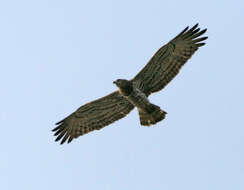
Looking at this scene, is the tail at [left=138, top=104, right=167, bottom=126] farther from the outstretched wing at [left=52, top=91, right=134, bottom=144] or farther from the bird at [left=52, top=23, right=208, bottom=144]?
the outstretched wing at [left=52, top=91, right=134, bottom=144]

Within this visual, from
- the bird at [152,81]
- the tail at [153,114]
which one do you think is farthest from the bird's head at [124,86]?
the tail at [153,114]

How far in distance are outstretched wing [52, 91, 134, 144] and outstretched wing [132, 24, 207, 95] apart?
1.04m

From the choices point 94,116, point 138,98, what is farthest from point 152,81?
point 94,116

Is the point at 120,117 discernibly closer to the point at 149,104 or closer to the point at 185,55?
the point at 149,104

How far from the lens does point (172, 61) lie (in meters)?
23.0

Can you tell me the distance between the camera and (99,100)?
76.3ft

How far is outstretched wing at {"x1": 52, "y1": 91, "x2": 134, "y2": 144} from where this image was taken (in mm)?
23406

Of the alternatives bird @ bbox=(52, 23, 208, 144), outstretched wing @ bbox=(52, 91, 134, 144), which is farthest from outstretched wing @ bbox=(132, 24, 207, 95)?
outstretched wing @ bbox=(52, 91, 134, 144)

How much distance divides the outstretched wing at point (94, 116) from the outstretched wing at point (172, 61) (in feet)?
3.43

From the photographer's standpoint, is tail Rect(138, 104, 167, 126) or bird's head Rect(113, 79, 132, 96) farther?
tail Rect(138, 104, 167, 126)

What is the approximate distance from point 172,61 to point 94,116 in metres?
3.43

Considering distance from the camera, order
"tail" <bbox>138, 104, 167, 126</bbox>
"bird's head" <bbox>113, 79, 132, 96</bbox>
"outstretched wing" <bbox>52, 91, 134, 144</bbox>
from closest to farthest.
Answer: "bird's head" <bbox>113, 79, 132, 96</bbox> < "tail" <bbox>138, 104, 167, 126</bbox> < "outstretched wing" <bbox>52, 91, 134, 144</bbox>

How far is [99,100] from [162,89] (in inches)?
86.6

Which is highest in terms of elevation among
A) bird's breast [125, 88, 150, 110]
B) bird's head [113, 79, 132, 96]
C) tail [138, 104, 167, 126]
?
bird's head [113, 79, 132, 96]
